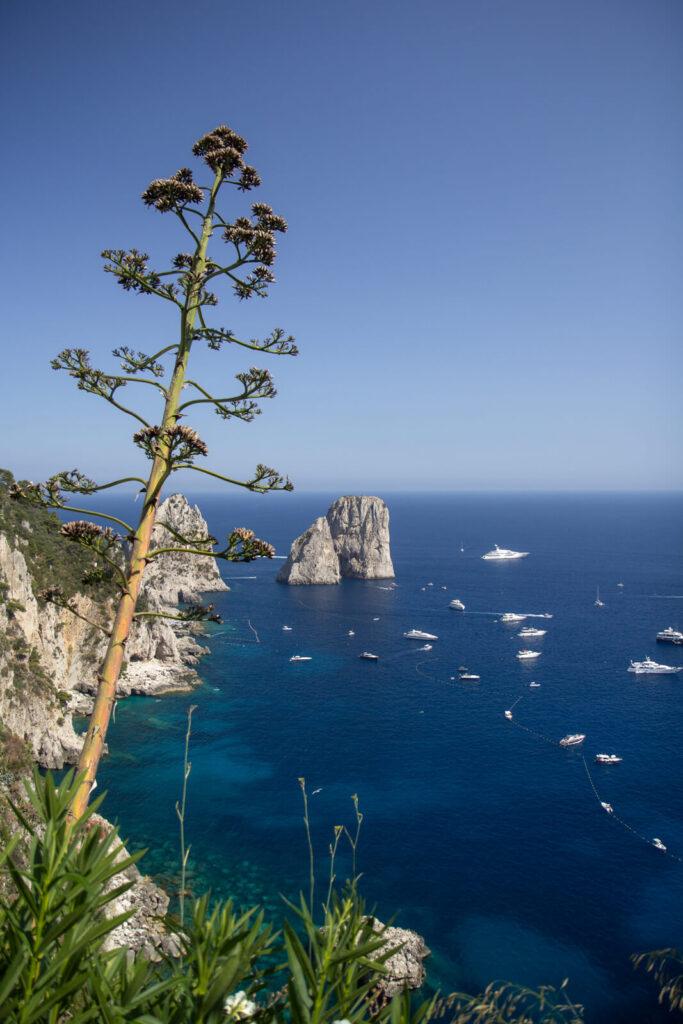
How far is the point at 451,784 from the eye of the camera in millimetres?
36031

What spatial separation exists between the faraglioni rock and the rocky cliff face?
119 feet

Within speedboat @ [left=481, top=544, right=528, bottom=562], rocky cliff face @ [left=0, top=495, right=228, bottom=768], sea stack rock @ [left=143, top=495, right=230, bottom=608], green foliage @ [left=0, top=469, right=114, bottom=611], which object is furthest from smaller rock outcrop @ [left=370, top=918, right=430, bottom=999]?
speedboat @ [left=481, top=544, right=528, bottom=562]

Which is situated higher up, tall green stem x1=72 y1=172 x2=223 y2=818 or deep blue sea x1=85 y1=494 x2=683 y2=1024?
tall green stem x1=72 y1=172 x2=223 y2=818

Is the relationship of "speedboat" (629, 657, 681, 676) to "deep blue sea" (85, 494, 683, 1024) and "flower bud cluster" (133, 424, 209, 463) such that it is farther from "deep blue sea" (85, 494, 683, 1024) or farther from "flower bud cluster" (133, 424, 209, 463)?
"flower bud cluster" (133, 424, 209, 463)

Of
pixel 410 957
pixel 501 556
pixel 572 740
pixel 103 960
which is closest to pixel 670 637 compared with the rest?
pixel 572 740

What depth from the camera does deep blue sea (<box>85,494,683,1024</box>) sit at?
2436 centimetres

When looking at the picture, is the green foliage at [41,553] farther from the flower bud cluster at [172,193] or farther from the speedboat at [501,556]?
the speedboat at [501,556]

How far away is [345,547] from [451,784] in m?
71.4

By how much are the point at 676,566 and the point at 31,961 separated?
13149 cm

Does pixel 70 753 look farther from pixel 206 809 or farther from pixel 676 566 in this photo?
pixel 676 566

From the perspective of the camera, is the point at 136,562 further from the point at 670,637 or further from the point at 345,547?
the point at 345,547

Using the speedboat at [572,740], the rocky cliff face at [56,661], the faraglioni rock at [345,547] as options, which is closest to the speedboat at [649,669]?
the speedboat at [572,740]

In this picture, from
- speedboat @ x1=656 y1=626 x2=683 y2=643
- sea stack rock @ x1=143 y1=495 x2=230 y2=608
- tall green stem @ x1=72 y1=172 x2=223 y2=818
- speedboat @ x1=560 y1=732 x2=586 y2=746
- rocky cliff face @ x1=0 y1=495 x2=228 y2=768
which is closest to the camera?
tall green stem @ x1=72 y1=172 x2=223 y2=818

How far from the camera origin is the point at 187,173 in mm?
4328
